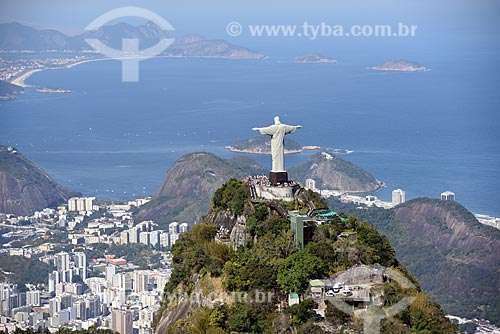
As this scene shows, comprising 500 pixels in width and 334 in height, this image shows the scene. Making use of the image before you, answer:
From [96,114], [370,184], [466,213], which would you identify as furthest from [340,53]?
[466,213]

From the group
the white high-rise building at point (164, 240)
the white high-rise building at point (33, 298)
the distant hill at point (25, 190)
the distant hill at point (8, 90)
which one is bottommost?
the white high-rise building at point (33, 298)

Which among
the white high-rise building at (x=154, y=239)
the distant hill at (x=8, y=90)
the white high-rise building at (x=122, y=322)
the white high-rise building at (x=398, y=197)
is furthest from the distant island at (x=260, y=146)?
the white high-rise building at (x=122, y=322)

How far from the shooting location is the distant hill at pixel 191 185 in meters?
61.2

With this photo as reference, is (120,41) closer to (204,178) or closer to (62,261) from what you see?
(204,178)

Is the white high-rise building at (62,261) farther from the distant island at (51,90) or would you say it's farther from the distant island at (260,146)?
the distant island at (51,90)

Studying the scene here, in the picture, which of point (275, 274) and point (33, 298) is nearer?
point (275, 274)

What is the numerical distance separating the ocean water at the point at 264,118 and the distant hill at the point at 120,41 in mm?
2910

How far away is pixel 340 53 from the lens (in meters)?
158

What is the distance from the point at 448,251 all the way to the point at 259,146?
37302mm

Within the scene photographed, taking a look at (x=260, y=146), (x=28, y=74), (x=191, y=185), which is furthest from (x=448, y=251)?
(x=28, y=74)

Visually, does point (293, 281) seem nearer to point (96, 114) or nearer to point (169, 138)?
point (169, 138)

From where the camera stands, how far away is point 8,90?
118 meters

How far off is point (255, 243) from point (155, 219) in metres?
38.4

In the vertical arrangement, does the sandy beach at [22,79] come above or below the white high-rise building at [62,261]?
above
